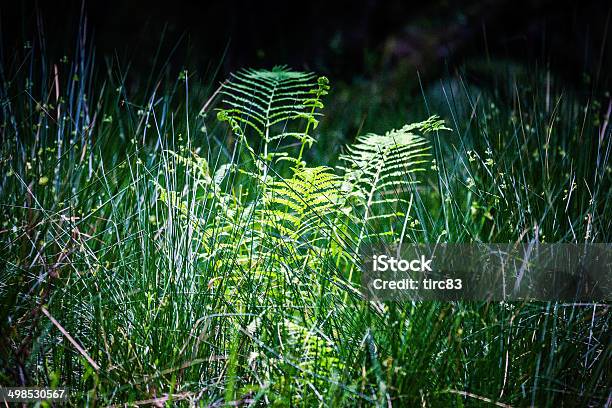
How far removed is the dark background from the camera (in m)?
3.67

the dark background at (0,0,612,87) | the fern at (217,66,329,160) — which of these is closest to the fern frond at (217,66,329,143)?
the fern at (217,66,329,160)

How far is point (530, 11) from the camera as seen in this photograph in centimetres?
386

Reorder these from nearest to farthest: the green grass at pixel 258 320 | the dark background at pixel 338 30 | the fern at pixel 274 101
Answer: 1. the green grass at pixel 258 320
2. the fern at pixel 274 101
3. the dark background at pixel 338 30

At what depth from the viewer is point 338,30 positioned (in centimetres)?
425

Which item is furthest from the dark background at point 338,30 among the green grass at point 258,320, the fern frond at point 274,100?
the green grass at point 258,320

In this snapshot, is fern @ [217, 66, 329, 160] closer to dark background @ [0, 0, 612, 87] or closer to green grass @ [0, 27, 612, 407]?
green grass @ [0, 27, 612, 407]

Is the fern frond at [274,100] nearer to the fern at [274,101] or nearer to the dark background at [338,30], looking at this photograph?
the fern at [274,101]

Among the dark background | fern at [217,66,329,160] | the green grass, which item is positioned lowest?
the green grass

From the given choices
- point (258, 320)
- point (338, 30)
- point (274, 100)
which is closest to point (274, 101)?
point (274, 100)

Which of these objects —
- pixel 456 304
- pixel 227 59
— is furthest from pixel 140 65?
pixel 456 304

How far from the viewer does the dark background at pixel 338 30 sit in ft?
12.0

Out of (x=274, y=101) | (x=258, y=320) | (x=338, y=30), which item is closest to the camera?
(x=258, y=320)

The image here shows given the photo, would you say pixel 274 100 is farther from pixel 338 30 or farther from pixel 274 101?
pixel 338 30

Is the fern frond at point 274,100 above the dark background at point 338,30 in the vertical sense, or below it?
below
